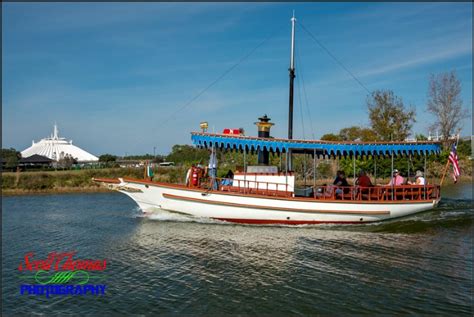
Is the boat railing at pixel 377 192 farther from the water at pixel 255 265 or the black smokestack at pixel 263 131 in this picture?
the black smokestack at pixel 263 131

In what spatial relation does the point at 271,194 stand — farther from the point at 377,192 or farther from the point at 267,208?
the point at 377,192

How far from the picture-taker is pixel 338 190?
53.0 ft

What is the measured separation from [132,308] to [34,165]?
47975 millimetres

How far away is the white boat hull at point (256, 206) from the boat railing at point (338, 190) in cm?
44

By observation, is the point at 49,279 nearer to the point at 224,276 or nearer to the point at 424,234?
the point at 224,276

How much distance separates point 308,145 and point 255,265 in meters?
6.69

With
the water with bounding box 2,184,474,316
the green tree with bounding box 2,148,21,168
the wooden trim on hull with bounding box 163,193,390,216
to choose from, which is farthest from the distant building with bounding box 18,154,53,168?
the wooden trim on hull with bounding box 163,193,390,216

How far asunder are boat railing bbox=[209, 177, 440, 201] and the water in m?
1.10

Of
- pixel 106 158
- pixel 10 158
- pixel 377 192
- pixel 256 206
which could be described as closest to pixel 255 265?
pixel 256 206

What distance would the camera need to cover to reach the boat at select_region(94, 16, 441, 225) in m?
15.0

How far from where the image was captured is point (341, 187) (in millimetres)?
15148

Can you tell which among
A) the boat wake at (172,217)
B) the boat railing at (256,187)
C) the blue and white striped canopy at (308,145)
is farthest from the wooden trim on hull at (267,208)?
the blue and white striped canopy at (308,145)

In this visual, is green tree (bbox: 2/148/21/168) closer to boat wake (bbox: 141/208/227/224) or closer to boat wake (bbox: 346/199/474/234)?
boat wake (bbox: 141/208/227/224)

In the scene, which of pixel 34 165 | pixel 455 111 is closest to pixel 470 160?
pixel 455 111
